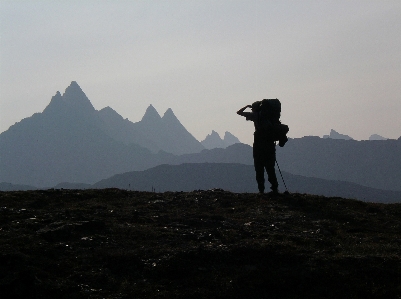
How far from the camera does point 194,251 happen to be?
37.7 ft

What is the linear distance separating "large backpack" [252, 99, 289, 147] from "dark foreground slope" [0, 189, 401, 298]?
3654 mm

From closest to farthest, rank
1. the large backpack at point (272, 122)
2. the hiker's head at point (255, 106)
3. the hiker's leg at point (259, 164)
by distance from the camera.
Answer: the large backpack at point (272, 122)
the hiker's leg at point (259, 164)
the hiker's head at point (255, 106)

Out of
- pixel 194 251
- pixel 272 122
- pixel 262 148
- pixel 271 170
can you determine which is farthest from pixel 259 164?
pixel 194 251

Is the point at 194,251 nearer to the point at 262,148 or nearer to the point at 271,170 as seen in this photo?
the point at 271,170

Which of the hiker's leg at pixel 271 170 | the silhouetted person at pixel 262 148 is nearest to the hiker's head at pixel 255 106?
the silhouetted person at pixel 262 148

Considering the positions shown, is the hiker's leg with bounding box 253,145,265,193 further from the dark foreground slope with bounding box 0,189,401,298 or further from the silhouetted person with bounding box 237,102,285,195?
the dark foreground slope with bounding box 0,189,401,298

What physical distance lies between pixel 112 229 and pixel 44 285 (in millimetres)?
3466

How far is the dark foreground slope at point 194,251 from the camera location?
32.9 feet

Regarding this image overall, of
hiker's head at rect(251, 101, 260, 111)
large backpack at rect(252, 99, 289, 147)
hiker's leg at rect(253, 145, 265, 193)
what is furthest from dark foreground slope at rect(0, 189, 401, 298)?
hiker's head at rect(251, 101, 260, 111)

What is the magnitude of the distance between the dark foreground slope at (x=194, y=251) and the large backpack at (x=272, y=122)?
3654 mm

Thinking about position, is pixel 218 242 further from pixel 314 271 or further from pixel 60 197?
pixel 60 197

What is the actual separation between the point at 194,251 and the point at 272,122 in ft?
29.4

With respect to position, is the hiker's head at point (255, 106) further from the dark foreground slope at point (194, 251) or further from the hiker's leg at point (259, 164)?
the dark foreground slope at point (194, 251)

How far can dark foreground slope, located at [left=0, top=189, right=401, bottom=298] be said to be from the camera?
10.0 metres
